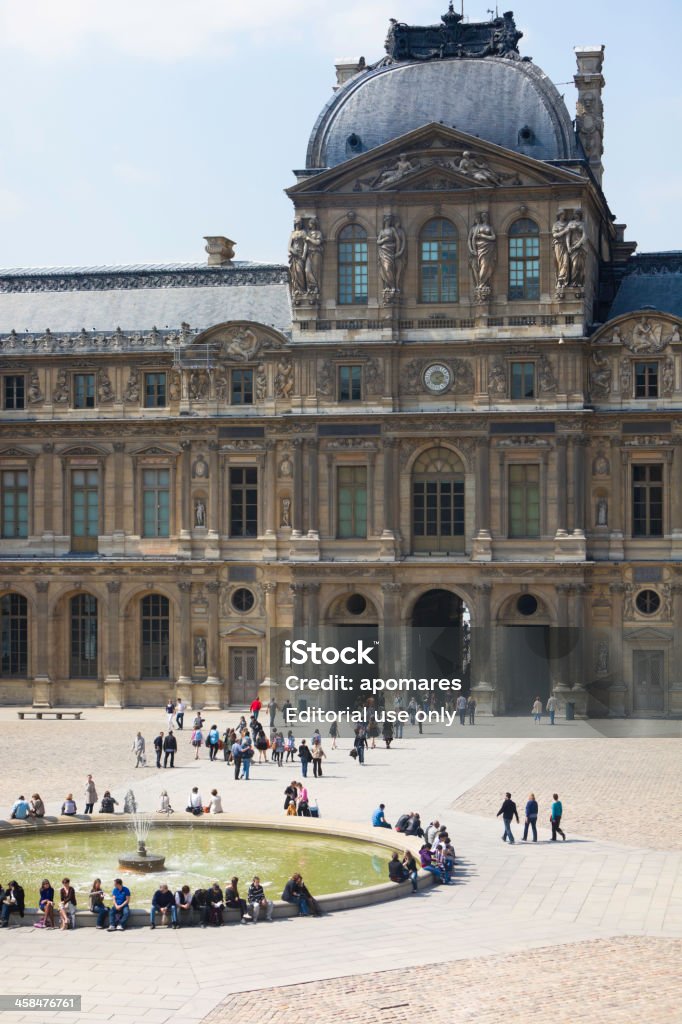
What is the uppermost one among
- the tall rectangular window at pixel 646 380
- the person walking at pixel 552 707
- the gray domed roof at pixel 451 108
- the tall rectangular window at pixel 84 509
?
the gray domed roof at pixel 451 108

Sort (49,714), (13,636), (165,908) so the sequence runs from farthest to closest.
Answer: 1. (13,636)
2. (49,714)
3. (165,908)

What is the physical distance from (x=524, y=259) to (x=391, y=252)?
5605 millimetres

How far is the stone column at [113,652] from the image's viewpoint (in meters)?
76.0

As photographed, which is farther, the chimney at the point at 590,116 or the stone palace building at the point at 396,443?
the chimney at the point at 590,116

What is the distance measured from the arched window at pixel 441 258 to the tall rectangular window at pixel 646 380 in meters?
8.27

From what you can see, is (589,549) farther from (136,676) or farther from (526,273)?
(136,676)

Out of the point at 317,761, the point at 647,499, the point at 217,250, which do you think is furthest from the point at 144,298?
the point at 317,761

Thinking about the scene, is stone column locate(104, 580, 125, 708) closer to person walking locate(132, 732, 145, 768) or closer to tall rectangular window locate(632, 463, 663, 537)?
person walking locate(132, 732, 145, 768)

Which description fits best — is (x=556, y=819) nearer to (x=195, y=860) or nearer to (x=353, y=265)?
(x=195, y=860)

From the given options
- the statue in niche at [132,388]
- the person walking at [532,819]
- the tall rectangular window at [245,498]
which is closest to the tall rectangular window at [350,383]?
the tall rectangular window at [245,498]

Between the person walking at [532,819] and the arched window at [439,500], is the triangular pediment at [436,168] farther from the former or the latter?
the person walking at [532,819]

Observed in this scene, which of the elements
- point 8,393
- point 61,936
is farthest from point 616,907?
point 8,393

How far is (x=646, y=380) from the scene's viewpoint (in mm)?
71750

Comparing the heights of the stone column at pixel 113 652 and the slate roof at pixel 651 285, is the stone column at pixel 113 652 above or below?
below
